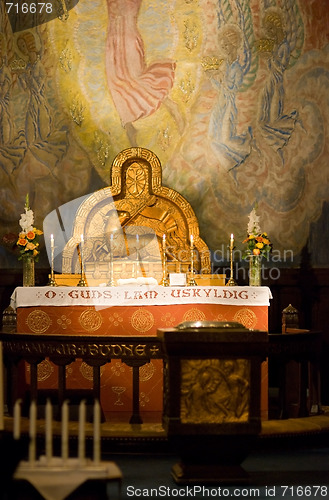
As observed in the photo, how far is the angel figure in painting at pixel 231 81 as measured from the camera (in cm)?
977

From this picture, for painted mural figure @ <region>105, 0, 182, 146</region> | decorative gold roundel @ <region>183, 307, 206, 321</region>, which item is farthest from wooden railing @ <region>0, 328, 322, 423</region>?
painted mural figure @ <region>105, 0, 182, 146</region>

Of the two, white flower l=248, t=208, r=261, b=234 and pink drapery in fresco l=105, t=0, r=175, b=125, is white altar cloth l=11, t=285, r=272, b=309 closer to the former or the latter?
white flower l=248, t=208, r=261, b=234

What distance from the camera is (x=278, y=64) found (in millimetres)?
9750

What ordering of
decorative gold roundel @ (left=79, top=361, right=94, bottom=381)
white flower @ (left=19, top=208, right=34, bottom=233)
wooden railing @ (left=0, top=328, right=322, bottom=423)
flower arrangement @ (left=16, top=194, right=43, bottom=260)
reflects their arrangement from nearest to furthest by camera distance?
wooden railing @ (left=0, top=328, right=322, bottom=423), decorative gold roundel @ (left=79, top=361, right=94, bottom=381), flower arrangement @ (left=16, top=194, right=43, bottom=260), white flower @ (left=19, top=208, right=34, bottom=233)

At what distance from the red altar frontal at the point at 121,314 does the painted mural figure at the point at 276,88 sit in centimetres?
293

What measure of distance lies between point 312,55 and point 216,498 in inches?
260

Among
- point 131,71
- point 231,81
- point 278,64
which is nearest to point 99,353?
point 131,71

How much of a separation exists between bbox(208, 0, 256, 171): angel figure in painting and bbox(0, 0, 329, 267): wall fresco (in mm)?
13

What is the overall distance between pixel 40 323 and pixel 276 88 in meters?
4.59

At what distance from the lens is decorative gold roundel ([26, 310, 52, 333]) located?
296 inches

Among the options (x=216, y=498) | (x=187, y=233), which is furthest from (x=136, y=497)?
(x=187, y=233)

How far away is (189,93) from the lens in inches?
387

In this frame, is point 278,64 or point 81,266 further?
point 278,64

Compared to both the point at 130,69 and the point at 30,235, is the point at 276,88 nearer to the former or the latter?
the point at 130,69
